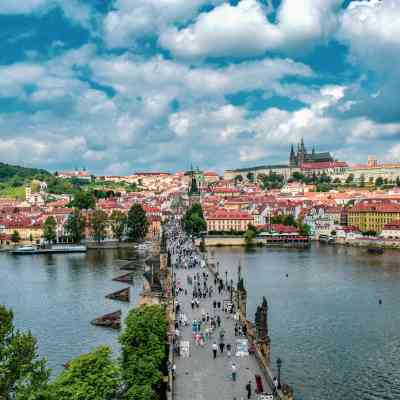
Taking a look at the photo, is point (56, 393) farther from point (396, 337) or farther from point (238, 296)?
point (396, 337)

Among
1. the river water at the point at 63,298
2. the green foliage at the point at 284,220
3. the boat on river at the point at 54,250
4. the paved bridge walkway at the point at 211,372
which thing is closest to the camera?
the paved bridge walkway at the point at 211,372

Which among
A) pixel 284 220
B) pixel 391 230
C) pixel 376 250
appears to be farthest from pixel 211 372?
pixel 284 220

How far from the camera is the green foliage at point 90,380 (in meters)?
15.9

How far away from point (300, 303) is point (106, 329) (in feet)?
44.6

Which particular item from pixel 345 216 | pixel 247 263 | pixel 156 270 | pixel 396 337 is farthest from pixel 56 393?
pixel 345 216

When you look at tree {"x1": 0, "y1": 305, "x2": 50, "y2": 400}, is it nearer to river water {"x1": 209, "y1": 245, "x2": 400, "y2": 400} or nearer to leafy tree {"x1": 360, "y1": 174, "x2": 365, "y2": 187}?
river water {"x1": 209, "y1": 245, "x2": 400, "y2": 400}

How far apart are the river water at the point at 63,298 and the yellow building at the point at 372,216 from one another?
142 ft

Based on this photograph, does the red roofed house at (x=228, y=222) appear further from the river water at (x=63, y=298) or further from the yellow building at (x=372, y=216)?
the river water at (x=63, y=298)

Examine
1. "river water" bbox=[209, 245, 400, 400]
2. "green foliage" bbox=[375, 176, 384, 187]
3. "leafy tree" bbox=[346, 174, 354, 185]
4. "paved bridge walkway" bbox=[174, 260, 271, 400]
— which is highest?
"leafy tree" bbox=[346, 174, 354, 185]

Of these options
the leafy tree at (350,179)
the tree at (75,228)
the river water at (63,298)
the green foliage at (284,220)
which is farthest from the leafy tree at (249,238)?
the leafy tree at (350,179)

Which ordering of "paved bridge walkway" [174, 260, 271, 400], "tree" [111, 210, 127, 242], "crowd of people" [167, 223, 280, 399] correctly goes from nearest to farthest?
"paved bridge walkway" [174, 260, 271, 400]
"crowd of people" [167, 223, 280, 399]
"tree" [111, 210, 127, 242]

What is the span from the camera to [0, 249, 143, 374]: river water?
30438 millimetres

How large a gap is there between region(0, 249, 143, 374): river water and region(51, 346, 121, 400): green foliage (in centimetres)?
992

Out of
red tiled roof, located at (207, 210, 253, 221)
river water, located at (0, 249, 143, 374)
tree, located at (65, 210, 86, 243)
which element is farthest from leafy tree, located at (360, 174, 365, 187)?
river water, located at (0, 249, 143, 374)
